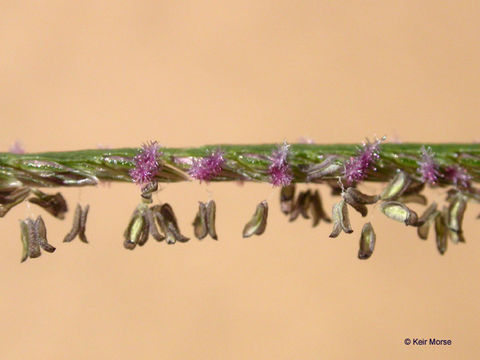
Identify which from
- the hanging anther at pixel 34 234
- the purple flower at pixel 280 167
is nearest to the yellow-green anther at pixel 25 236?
the hanging anther at pixel 34 234

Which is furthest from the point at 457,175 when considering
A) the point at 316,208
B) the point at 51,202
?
the point at 51,202

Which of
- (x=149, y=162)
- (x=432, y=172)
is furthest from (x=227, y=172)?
(x=432, y=172)

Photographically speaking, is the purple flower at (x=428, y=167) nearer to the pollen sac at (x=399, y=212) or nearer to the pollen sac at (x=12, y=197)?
the pollen sac at (x=399, y=212)

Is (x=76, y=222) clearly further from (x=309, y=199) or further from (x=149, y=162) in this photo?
(x=309, y=199)

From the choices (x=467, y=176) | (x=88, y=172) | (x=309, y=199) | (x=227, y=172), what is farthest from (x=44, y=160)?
(x=467, y=176)

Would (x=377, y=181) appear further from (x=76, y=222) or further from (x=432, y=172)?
(x=76, y=222)

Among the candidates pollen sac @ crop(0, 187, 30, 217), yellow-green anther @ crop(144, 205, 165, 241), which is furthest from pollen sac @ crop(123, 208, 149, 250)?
pollen sac @ crop(0, 187, 30, 217)
